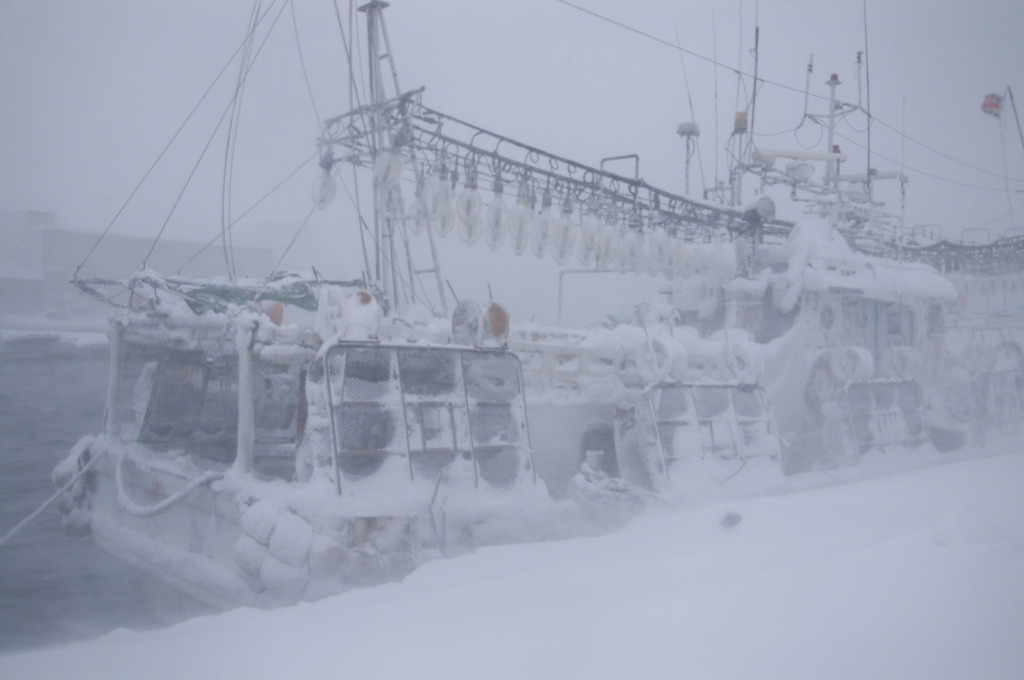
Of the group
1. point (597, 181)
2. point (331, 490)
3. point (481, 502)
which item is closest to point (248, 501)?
Answer: point (331, 490)

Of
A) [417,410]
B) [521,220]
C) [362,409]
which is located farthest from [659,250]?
[362,409]

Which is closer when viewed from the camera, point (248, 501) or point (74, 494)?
point (248, 501)

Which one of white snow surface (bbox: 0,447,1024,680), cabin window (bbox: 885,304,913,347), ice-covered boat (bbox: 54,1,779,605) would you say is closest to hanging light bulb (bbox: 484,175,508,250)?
ice-covered boat (bbox: 54,1,779,605)

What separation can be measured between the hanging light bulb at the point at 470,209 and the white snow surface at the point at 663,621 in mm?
4854

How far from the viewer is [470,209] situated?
867cm

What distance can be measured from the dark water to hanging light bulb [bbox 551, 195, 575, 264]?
18.5 ft

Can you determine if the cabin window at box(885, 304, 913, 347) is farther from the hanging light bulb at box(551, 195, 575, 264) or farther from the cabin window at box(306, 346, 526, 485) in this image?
the cabin window at box(306, 346, 526, 485)

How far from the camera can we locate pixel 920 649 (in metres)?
2.90

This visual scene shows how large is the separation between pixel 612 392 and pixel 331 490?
147 inches

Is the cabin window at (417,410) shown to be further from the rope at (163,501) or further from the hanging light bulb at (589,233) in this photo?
the hanging light bulb at (589,233)

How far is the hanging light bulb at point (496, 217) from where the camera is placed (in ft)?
29.8

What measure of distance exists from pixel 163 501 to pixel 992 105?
7728 mm

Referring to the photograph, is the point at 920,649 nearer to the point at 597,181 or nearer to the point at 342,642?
the point at 342,642


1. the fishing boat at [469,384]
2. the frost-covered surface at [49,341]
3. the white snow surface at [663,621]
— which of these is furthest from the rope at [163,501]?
the white snow surface at [663,621]
